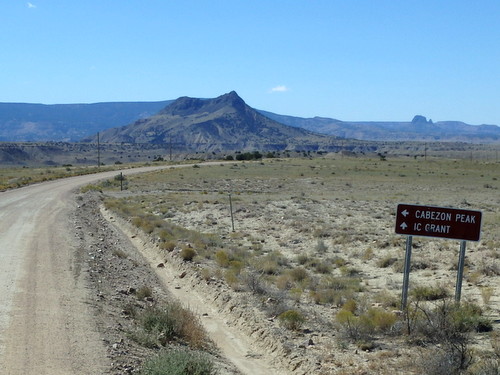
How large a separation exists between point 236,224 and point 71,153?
144327mm

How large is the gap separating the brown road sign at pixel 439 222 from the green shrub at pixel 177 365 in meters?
4.96

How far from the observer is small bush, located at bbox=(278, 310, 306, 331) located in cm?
1226

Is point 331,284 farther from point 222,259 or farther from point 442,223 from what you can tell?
point 442,223

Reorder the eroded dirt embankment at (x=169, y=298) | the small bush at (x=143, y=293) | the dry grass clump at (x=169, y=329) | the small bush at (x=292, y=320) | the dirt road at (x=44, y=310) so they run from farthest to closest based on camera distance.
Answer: the small bush at (x=143, y=293) < the small bush at (x=292, y=320) < the dry grass clump at (x=169, y=329) < the eroded dirt embankment at (x=169, y=298) < the dirt road at (x=44, y=310)

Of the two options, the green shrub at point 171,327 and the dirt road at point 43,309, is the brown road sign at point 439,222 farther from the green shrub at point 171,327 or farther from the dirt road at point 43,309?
the dirt road at point 43,309

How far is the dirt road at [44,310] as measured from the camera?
29.8 ft

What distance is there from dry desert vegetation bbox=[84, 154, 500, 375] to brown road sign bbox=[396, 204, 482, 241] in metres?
1.40

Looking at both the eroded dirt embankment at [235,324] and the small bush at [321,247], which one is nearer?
the eroded dirt embankment at [235,324]

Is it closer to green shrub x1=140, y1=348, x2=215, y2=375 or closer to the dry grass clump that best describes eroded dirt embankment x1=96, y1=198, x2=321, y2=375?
the dry grass clump

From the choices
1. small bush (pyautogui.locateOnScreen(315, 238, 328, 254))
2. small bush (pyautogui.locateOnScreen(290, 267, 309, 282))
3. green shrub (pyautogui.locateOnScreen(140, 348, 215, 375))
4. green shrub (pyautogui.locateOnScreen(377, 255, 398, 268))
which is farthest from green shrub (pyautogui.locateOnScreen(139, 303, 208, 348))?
small bush (pyautogui.locateOnScreen(315, 238, 328, 254))

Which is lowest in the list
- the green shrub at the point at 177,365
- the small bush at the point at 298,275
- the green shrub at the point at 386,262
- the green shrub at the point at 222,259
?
the green shrub at the point at 222,259

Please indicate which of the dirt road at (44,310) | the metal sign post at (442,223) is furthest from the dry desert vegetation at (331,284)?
the metal sign post at (442,223)

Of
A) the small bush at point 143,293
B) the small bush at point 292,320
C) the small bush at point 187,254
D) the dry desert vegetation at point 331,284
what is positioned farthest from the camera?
the small bush at point 187,254

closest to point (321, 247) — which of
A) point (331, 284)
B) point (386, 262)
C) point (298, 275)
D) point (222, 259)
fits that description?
point (386, 262)
